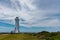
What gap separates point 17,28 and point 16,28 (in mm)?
783

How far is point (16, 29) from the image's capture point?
11769cm

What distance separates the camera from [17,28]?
118812mm

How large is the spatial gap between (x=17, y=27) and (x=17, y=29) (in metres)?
2.87

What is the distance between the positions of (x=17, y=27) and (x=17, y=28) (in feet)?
4.72

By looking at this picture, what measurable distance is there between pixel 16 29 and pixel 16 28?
143cm

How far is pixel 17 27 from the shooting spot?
394 feet

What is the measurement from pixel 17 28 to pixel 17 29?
143cm

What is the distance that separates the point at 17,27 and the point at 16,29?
281cm

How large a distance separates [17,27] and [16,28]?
149 centimetres

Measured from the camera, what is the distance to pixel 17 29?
386 ft

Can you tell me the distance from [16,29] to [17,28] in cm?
148

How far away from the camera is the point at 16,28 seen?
118938 millimetres
